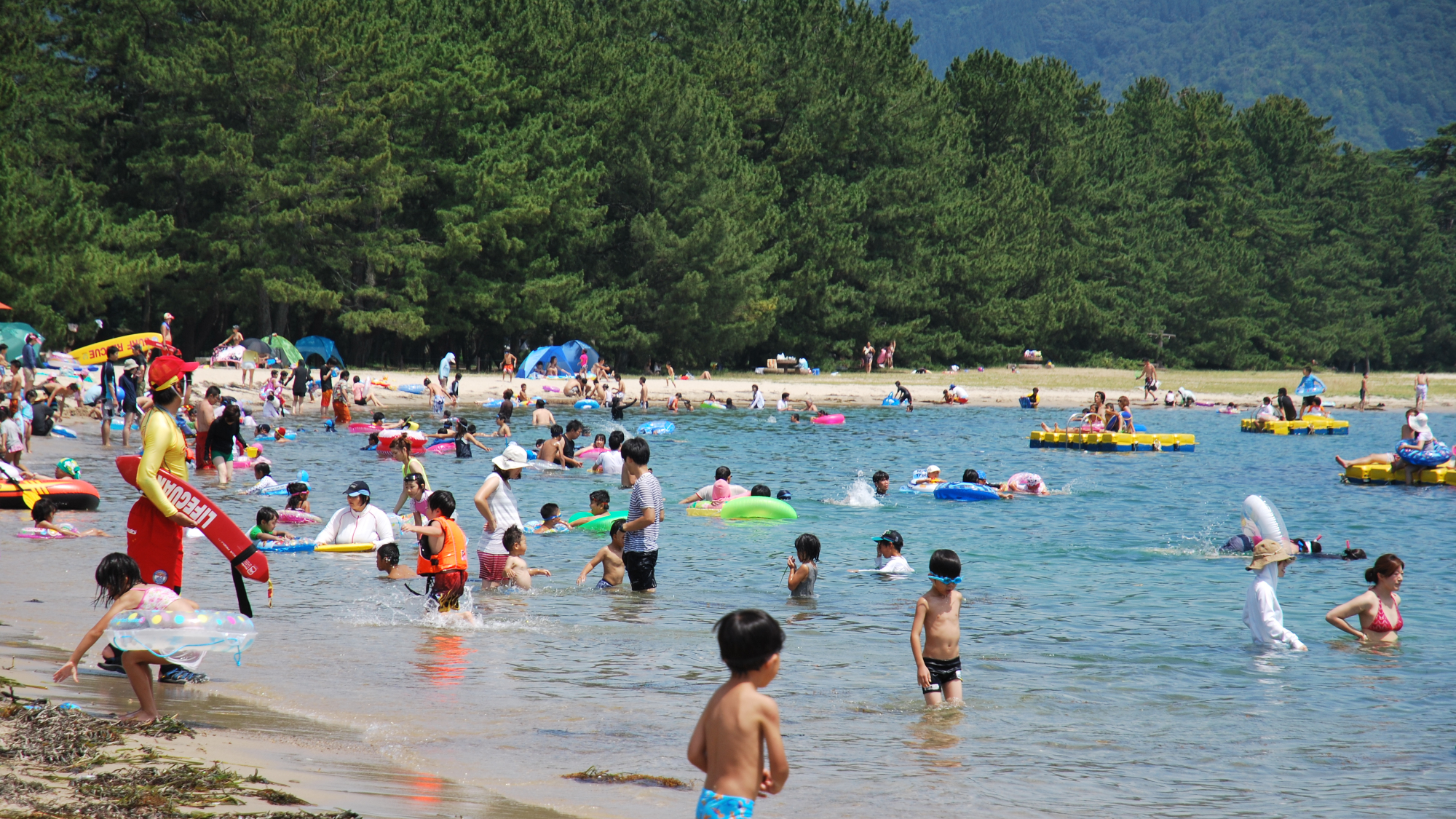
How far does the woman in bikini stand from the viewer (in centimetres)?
1112

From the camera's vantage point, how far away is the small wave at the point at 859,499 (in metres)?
22.1

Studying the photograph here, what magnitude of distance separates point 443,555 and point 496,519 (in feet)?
5.64

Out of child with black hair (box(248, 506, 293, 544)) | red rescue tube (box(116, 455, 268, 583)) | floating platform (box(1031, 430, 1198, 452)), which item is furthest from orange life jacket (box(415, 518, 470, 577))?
floating platform (box(1031, 430, 1198, 452))

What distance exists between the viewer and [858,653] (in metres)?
11.0

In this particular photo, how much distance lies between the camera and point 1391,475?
86.9ft

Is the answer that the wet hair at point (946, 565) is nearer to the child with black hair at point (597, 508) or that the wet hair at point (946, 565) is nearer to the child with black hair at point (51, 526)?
the child with black hair at point (597, 508)

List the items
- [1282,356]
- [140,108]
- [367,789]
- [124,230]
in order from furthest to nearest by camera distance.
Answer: [1282,356], [140,108], [124,230], [367,789]

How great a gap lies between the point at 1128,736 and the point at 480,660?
4.97 metres

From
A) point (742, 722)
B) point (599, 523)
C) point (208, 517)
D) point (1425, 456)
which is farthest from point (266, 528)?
point (1425, 456)

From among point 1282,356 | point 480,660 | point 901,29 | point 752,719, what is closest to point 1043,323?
point 901,29

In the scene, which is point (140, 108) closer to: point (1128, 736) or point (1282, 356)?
point (1128, 736)

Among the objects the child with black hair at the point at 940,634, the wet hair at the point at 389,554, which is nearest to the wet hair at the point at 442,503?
the wet hair at the point at 389,554

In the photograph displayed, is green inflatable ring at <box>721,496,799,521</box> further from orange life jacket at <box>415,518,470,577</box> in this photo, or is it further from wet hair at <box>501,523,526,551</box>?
orange life jacket at <box>415,518,470,577</box>

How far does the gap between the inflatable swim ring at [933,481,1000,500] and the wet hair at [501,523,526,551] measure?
40.1 ft
